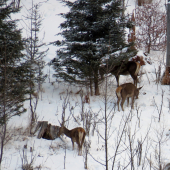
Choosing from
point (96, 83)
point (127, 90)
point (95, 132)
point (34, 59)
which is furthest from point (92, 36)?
point (95, 132)

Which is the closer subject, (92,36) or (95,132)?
(95,132)

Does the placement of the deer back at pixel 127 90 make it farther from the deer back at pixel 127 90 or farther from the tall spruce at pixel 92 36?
the tall spruce at pixel 92 36

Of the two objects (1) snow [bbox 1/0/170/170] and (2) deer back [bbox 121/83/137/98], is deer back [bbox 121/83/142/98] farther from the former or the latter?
(1) snow [bbox 1/0/170/170]

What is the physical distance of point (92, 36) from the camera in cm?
970

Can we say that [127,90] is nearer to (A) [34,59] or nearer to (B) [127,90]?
(B) [127,90]

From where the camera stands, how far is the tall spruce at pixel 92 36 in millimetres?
9094

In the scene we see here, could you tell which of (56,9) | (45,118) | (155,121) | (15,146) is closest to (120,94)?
(155,121)

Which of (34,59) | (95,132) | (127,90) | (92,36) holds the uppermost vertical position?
(92,36)

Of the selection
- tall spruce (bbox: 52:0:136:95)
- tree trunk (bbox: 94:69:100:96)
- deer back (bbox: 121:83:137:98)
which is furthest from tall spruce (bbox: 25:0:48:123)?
deer back (bbox: 121:83:137:98)

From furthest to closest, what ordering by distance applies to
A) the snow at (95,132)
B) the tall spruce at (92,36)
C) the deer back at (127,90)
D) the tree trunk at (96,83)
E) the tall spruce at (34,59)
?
the tree trunk at (96,83) → the tall spruce at (92,36) → the deer back at (127,90) → the tall spruce at (34,59) → the snow at (95,132)

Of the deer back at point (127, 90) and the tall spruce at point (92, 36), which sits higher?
the tall spruce at point (92, 36)

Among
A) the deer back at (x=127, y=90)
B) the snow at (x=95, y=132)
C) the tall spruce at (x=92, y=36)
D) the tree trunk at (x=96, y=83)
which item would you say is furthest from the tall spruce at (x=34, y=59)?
the deer back at (x=127, y=90)

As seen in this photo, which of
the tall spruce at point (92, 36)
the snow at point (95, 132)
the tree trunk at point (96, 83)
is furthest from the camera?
the tree trunk at point (96, 83)

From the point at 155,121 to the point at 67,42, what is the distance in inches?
172
